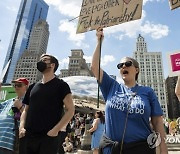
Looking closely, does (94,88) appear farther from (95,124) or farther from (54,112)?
(54,112)

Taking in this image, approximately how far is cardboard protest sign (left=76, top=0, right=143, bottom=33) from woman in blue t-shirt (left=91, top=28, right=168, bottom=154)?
1.07 metres

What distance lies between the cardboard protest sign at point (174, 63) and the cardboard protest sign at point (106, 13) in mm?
885

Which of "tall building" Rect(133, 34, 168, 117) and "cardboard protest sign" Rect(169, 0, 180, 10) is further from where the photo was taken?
"tall building" Rect(133, 34, 168, 117)

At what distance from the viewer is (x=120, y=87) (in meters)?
2.58

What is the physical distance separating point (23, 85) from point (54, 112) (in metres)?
1.05

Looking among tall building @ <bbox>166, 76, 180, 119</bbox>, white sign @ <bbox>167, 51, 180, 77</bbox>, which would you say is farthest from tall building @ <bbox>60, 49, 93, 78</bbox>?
white sign @ <bbox>167, 51, 180, 77</bbox>

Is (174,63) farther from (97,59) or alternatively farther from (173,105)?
(173,105)

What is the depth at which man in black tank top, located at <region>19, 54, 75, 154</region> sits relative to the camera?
2475mm

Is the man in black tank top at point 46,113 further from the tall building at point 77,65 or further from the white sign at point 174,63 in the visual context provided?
the tall building at point 77,65

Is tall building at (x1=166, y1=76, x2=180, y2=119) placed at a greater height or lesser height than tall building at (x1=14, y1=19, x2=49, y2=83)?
lesser

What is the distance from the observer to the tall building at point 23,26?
556 feet

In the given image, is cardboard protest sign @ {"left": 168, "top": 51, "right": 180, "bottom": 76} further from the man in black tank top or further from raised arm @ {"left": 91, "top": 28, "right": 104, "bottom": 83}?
the man in black tank top

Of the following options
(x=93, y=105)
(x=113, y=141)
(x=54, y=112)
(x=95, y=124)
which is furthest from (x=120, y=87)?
(x=93, y=105)

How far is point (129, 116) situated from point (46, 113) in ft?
2.98
